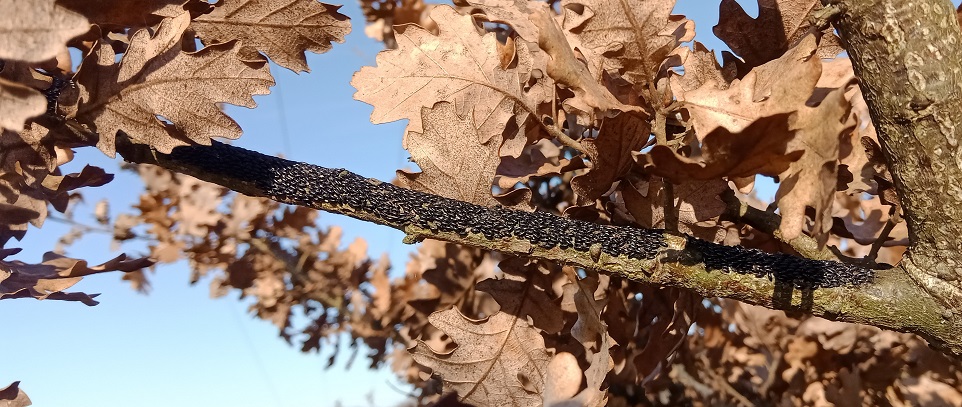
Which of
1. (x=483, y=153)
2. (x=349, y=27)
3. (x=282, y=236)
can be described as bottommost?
(x=483, y=153)

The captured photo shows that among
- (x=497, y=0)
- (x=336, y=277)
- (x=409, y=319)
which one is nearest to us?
(x=497, y=0)

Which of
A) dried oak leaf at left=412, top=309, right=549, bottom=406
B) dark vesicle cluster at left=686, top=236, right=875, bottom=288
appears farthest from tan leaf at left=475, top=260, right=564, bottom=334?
dark vesicle cluster at left=686, top=236, right=875, bottom=288

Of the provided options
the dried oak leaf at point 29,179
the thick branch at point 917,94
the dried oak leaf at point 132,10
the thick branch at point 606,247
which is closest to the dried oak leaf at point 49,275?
the dried oak leaf at point 29,179

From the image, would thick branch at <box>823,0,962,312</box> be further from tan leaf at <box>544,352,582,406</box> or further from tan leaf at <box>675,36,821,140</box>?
tan leaf at <box>544,352,582,406</box>

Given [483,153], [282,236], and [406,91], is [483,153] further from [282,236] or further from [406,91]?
[282,236]

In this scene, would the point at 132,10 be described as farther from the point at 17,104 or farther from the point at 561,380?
the point at 561,380

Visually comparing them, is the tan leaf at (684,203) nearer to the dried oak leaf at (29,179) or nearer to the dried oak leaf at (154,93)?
the dried oak leaf at (154,93)

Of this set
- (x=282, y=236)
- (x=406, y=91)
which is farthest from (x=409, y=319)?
(x=406, y=91)
